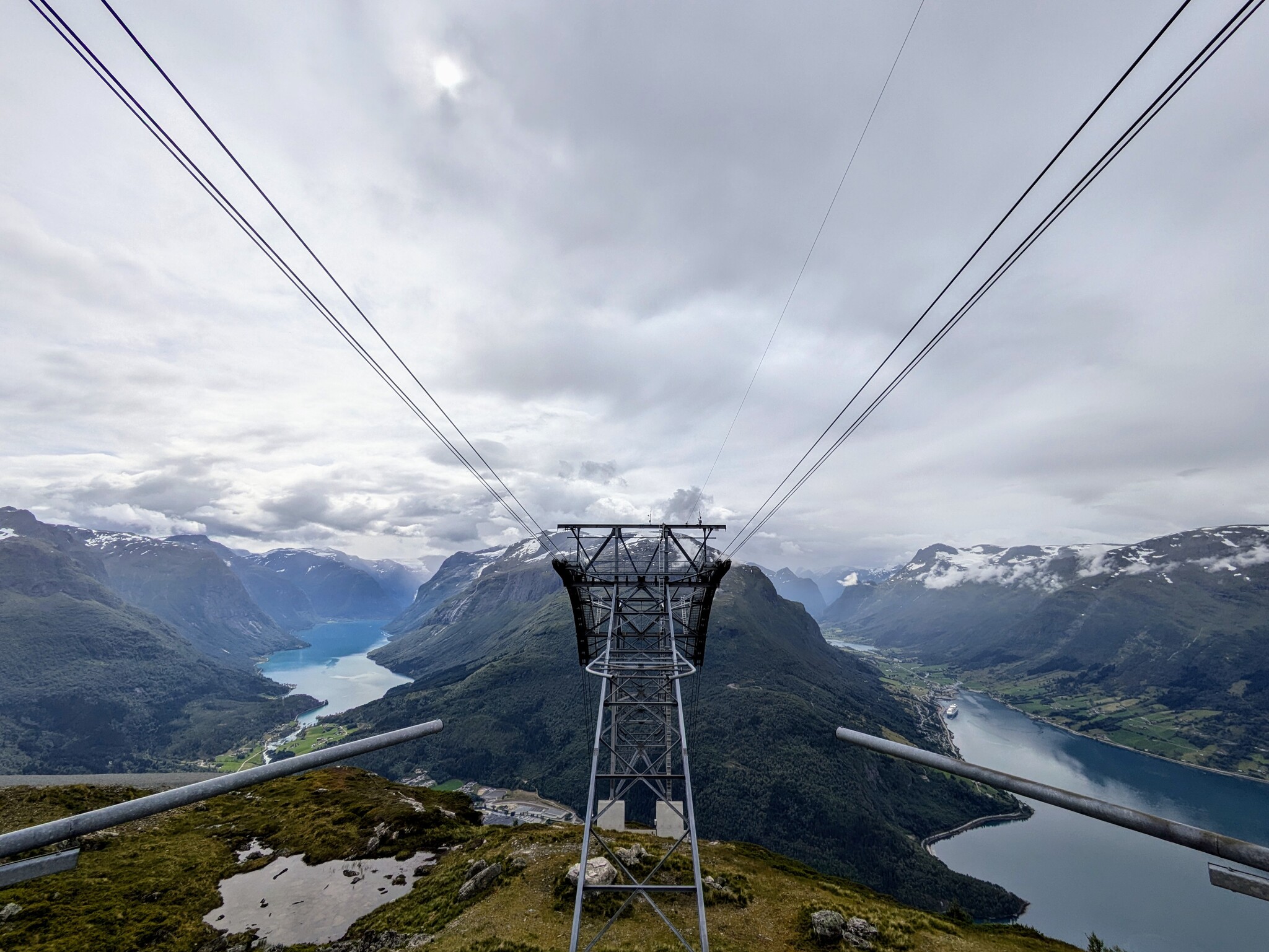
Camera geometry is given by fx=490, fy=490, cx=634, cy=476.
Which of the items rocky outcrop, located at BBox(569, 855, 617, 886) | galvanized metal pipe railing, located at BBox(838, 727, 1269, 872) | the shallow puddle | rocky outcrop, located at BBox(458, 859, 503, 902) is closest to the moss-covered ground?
rocky outcrop, located at BBox(458, 859, 503, 902)

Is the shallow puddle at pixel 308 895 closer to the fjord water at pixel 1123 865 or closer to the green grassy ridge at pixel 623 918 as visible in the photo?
the green grassy ridge at pixel 623 918

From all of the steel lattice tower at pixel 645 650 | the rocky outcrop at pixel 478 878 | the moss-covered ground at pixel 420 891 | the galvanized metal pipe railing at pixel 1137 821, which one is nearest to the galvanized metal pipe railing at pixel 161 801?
the galvanized metal pipe railing at pixel 1137 821

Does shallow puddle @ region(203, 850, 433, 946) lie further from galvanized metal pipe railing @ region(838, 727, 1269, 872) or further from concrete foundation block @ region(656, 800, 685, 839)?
galvanized metal pipe railing @ region(838, 727, 1269, 872)

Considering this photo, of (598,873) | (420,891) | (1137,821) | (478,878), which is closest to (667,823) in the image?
(598,873)

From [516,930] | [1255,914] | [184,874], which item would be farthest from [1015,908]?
[184,874]

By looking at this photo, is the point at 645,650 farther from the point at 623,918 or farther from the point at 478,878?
the point at 478,878

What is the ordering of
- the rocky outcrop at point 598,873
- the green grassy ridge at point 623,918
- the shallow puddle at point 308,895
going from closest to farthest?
the green grassy ridge at point 623,918 → the shallow puddle at point 308,895 → the rocky outcrop at point 598,873

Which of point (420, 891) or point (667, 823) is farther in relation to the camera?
point (420, 891)
